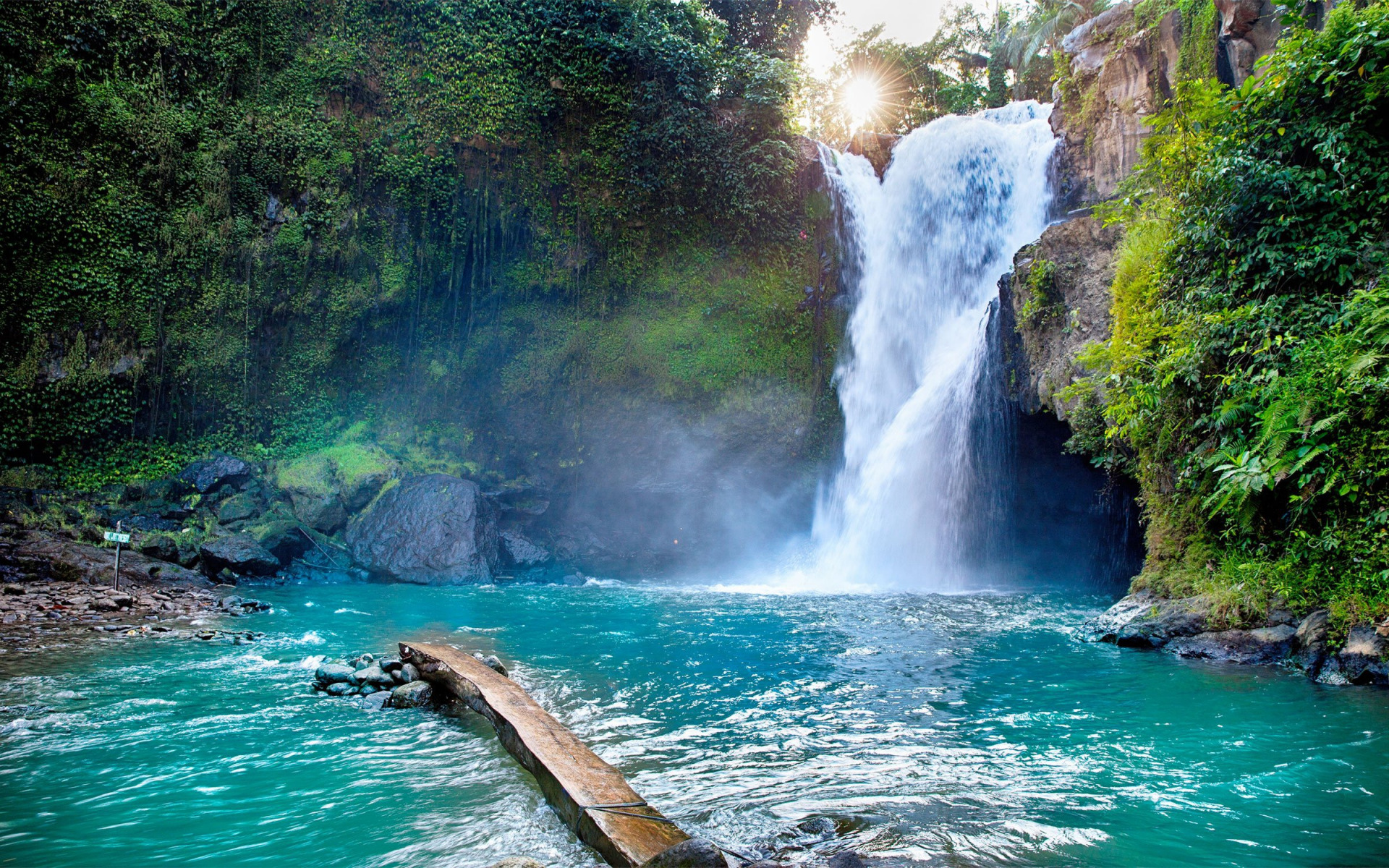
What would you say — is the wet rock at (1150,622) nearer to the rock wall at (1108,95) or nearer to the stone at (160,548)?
the rock wall at (1108,95)

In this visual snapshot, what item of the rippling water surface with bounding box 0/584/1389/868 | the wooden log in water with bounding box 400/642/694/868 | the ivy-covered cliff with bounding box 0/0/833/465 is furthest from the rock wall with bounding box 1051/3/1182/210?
the wooden log in water with bounding box 400/642/694/868

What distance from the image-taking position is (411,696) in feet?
18.7

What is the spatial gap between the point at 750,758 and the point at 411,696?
2.85 metres

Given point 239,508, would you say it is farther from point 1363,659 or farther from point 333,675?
point 1363,659

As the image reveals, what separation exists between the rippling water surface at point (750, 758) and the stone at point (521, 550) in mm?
8570

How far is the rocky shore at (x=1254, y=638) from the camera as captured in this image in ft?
18.5

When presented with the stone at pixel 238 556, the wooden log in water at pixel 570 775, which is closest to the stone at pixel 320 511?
the stone at pixel 238 556

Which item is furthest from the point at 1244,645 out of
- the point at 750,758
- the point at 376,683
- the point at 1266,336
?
the point at 376,683

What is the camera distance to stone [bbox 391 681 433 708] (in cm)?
567

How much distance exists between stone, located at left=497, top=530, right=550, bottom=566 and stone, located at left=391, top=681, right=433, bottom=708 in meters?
10.7

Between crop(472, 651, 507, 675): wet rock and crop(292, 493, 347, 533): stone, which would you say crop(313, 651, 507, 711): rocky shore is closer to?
crop(472, 651, 507, 675): wet rock

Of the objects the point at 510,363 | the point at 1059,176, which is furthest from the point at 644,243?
the point at 1059,176

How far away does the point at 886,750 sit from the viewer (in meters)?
4.47

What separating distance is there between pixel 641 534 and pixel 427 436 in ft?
18.9
